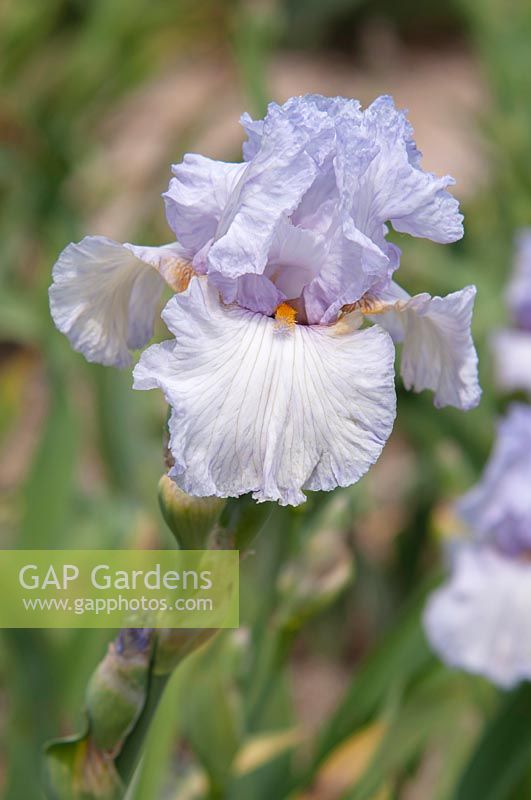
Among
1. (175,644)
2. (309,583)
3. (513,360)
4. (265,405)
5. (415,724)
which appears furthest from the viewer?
(513,360)

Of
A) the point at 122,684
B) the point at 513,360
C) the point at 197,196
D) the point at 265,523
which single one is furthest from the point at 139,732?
the point at 513,360

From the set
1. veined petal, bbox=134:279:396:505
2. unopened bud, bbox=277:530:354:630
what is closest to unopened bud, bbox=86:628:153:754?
veined petal, bbox=134:279:396:505

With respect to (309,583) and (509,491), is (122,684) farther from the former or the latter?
(509,491)

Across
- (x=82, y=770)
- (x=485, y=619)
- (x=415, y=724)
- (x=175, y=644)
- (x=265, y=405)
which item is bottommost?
(x=415, y=724)

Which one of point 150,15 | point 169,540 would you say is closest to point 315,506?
point 169,540

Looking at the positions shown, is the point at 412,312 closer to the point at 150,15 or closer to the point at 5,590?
the point at 5,590

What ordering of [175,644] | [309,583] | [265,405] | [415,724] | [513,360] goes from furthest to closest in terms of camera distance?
[513,360] < [415,724] < [309,583] < [175,644] < [265,405]

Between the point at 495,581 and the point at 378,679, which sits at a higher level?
the point at 495,581

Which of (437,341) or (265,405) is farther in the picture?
(437,341)
